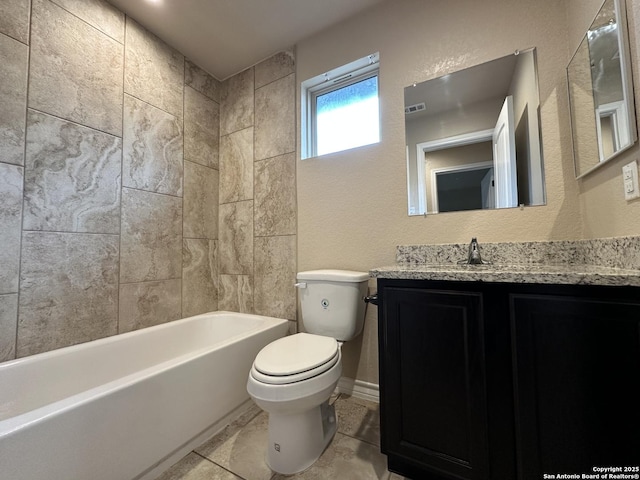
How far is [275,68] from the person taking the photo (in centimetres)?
210

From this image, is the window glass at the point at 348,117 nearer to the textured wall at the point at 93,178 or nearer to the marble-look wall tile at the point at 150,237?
the textured wall at the point at 93,178

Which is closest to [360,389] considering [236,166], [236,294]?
[236,294]

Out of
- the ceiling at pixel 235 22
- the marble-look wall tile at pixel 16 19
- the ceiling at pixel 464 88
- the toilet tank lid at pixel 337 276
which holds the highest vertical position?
the ceiling at pixel 235 22

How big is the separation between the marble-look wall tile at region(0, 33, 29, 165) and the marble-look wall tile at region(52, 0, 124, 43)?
1.32ft

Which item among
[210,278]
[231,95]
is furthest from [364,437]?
[231,95]

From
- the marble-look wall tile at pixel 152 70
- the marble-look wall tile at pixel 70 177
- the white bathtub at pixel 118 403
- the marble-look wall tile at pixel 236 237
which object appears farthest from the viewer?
the marble-look wall tile at pixel 236 237

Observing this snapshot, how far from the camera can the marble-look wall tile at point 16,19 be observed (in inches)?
49.9

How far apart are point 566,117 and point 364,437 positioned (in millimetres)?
1859

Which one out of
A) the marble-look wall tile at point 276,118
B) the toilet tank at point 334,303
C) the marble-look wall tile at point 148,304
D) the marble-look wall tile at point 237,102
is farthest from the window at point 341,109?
the marble-look wall tile at point 148,304

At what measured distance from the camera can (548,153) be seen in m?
1.28

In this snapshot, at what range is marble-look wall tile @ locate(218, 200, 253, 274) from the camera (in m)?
2.19

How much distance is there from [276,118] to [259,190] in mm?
587

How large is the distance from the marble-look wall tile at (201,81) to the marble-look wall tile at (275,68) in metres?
0.45

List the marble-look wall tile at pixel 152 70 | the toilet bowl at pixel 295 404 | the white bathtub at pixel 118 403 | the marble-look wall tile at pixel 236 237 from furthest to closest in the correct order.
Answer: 1. the marble-look wall tile at pixel 236 237
2. the marble-look wall tile at pixel 152 70
3. the toilet bowl at pixel 295 404
4. the white bathtub at pixel 118 403
